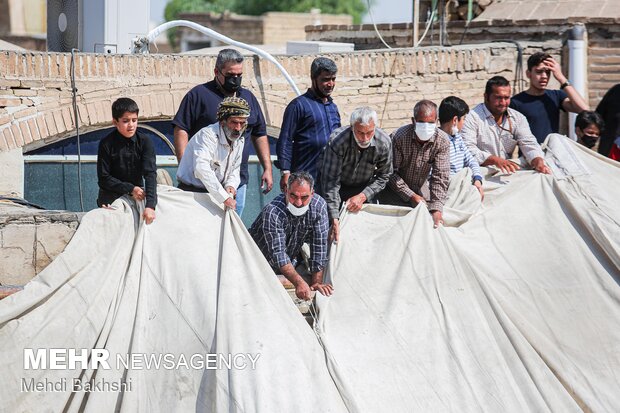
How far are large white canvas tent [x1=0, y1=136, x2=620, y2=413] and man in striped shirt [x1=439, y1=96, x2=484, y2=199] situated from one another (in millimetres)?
436

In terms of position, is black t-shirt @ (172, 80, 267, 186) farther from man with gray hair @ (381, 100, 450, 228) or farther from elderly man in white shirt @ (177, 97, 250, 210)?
man with gray hair @ (381, 100, 450, 228)

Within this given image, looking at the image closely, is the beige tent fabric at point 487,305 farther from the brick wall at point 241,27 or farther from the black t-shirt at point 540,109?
the brick wall at point 241,27

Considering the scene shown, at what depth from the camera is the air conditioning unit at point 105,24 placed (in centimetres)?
1017

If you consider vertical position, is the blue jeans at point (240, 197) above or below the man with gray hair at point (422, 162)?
below

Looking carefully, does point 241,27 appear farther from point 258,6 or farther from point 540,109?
point 540,109

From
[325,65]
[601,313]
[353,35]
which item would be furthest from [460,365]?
[353,35]

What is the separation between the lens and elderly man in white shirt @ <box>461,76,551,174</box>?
313 inches

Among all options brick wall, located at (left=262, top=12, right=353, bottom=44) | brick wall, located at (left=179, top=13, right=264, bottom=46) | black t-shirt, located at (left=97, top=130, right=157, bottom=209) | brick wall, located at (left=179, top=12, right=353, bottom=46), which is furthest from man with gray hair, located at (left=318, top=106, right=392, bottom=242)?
brick wall, located at (left=179, top=13, right=264, bottom=46)

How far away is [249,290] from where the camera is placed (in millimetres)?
6484

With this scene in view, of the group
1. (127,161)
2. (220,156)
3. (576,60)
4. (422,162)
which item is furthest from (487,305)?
(576,60)

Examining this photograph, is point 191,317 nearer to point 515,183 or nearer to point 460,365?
point 460,365

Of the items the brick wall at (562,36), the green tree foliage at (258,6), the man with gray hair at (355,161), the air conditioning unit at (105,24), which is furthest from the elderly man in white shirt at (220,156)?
the green tree foliage at (258,6)

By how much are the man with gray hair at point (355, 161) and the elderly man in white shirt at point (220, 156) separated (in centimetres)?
59

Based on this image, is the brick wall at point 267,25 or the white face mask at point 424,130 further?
the brick wall at point 267,25
